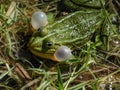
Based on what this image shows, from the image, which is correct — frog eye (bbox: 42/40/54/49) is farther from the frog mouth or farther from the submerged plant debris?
the submerged plant debris

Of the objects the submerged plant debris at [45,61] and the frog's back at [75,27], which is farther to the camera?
the frog's back at [75,27]

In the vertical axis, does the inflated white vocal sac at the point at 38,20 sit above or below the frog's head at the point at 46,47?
above

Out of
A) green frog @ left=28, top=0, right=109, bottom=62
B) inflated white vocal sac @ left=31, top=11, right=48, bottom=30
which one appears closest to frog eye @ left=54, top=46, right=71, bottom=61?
green frog @ left=28, top=0, right=109, bottom=62

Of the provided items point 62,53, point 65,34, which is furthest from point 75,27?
point 62,53

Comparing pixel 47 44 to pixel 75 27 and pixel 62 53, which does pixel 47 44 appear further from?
pixel 75 27

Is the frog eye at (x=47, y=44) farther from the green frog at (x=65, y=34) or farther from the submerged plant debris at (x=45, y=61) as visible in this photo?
the submerged plant debris at (x=45, y=61)

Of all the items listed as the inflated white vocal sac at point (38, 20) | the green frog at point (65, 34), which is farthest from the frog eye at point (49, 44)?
the inflated white vocal sac at point (38, 20)

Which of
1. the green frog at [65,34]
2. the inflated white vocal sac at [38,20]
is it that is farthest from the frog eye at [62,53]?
the inflated white vocal sac at [38,20]
